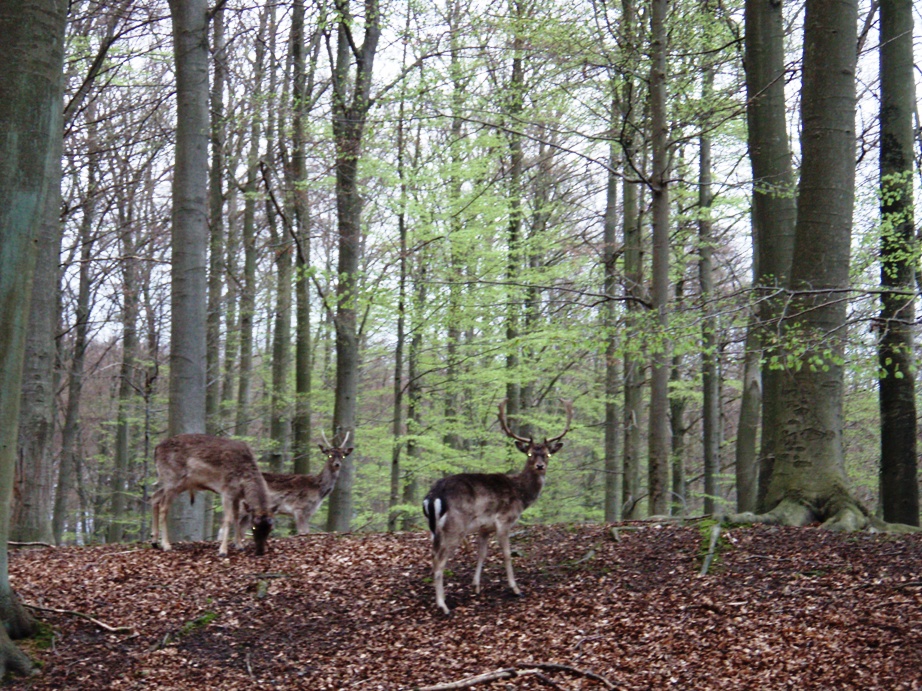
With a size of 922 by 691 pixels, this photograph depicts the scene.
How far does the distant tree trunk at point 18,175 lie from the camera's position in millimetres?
6250

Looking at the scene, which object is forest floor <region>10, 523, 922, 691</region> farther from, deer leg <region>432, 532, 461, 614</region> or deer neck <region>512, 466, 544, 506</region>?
deer neck <region>512, 466, 544, 506</region>

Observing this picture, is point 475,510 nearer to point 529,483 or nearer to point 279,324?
point 529,483

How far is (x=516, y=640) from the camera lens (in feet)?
23.3

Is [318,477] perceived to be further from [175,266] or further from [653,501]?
[653,501]

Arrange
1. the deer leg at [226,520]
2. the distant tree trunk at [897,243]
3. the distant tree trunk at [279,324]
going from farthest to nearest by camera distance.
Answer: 1. the distant tree trunk at [279,324]
2. the distant tree trunk at [897,243]
3. the deer leg at [226,520]

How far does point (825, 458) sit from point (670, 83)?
668 cm

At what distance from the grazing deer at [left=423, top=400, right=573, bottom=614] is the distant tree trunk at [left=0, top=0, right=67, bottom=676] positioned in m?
3.32

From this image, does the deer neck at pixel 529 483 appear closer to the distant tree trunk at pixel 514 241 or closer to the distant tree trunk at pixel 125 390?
the distant tree trunk at pixel 514 241

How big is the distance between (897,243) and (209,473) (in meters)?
8.64

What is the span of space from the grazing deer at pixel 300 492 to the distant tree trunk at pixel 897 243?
7387 mm

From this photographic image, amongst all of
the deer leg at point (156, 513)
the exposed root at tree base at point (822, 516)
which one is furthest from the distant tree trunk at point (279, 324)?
the exposed root at tree base at point (822, 516)

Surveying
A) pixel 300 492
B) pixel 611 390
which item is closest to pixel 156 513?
pixel 300 492

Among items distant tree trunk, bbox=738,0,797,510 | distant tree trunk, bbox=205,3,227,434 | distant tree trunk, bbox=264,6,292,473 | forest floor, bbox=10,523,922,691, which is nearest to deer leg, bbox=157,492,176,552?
forest floor, bbox=10,523,922,691

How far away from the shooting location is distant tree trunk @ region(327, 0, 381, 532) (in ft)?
50.6
